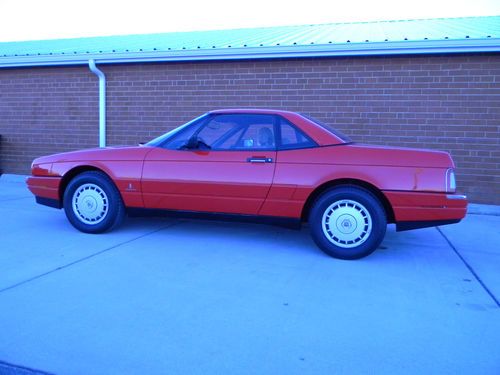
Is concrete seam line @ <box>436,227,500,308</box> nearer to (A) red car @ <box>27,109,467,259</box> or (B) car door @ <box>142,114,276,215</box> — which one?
(A) red car @ <box>27,109,467,259</box>

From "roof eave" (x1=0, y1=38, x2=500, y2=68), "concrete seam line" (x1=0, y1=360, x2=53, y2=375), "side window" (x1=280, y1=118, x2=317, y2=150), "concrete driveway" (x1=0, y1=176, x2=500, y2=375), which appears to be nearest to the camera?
"concrete seam line" (x1=0, y1=360, x2=53, y2=375)

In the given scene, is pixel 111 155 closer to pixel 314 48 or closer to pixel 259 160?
pixel 259 160

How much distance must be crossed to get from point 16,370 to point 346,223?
304 centimetres

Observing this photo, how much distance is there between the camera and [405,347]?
2719 millimetres

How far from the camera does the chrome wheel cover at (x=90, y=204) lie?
515 centimetres

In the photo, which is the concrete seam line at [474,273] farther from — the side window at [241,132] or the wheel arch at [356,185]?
the side window at [241,132]

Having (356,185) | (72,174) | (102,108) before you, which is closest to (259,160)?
(356,185)

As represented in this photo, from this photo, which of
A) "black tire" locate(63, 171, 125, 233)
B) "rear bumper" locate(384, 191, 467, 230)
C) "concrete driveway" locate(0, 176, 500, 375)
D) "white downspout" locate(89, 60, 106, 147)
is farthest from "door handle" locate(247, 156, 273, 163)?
"white downspout" locate(89, 60, 106, 147)

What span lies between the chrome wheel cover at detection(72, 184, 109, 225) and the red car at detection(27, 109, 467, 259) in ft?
0.04

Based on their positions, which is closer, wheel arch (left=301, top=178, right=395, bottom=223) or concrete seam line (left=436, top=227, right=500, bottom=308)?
concrete seam line (left=436, top=227, right=500, bottom=308)

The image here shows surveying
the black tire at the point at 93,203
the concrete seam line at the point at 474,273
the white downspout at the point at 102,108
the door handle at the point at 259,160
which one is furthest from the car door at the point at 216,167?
the white downspout at the point at 102,108

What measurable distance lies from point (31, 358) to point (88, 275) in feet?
4.32

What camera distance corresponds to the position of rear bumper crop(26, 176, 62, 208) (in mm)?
5301

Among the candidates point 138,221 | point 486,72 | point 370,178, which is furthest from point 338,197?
point 486,72
